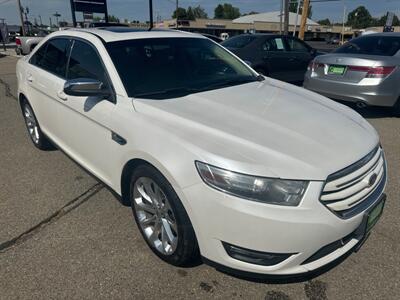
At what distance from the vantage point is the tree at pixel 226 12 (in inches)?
4879

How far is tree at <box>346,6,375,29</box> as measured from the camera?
11019 centimetres

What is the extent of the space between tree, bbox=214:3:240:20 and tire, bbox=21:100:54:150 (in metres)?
128

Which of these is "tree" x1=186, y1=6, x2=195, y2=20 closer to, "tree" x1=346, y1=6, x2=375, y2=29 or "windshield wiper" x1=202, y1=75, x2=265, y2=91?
"tree" x1=346, y1=6, x2=375, y2=29

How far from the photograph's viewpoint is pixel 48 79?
368cm

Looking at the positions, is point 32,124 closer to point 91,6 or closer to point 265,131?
point 265,131

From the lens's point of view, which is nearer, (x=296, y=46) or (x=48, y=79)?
(x=48, y=79)

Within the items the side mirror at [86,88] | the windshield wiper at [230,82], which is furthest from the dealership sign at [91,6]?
the side mirror at [86,88]

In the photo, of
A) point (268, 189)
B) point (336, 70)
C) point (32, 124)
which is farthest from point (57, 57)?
point (336, 70)

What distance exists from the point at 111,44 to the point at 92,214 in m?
1.56

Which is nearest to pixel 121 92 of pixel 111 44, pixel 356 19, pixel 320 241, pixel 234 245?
pixel 111 44

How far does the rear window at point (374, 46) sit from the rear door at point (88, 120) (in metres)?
5.14

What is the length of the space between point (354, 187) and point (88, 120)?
2162mm

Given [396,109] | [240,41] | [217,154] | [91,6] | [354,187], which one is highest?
[91,6]

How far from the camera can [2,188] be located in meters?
3.64
